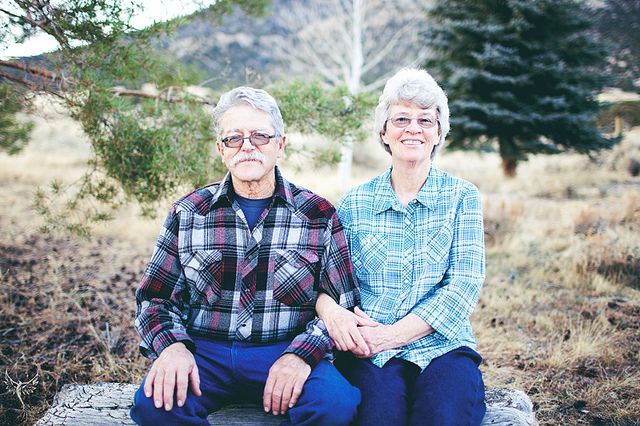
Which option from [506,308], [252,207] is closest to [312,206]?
[252,207]

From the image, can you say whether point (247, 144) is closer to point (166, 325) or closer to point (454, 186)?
point (166, 325)

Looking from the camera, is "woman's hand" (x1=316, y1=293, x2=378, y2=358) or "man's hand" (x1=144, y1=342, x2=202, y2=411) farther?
"woman's hand" (x1=316, y1=293, x2=378, y2=358)

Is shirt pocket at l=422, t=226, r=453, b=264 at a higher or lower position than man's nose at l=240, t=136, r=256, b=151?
lower

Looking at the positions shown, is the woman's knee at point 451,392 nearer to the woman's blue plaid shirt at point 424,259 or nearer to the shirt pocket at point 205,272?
the woman's blue plaid shirt at point 424,259

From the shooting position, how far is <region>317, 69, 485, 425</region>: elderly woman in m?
2.12

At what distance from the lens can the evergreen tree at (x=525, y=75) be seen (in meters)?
11.6

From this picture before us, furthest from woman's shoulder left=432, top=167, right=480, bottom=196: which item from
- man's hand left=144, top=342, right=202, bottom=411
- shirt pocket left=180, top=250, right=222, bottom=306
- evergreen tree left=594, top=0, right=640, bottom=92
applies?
evergreen tree left=594, top=0, right=640, bottom=92

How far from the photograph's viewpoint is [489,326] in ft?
14.0

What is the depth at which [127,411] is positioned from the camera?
2379 millimetres

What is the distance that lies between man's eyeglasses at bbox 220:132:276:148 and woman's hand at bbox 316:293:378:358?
0.82 meters

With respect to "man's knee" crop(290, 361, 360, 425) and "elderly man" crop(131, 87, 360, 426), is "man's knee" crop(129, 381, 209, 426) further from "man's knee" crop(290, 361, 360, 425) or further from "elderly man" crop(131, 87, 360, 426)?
"man's knee" crop(290, 361, 360, 425)

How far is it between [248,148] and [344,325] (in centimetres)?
95

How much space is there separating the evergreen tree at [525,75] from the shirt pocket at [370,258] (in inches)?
401

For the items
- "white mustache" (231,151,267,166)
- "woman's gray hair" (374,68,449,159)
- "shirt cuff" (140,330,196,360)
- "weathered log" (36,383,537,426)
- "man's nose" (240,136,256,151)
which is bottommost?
"weathered log" (36,383,537,426)
